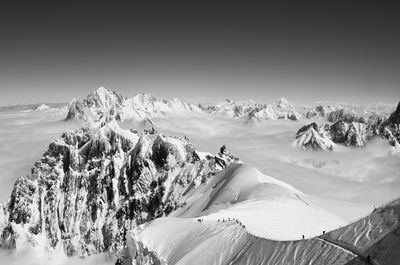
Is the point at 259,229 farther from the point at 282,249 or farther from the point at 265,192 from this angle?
the point at 265,192

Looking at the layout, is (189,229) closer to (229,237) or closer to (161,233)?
(161,233)

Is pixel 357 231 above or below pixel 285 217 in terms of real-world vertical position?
above

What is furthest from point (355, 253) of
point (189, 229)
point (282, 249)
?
point (189, 229)

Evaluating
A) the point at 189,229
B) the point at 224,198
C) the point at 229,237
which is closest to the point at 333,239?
the point at 229,237

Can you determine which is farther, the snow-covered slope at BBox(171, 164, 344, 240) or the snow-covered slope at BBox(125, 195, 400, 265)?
the snow-covered slope at BBox(171, 164, 344, 240)

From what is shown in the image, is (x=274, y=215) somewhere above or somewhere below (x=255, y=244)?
below

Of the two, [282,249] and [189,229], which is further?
[189,229]

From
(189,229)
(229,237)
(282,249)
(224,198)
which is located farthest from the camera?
(224,198)

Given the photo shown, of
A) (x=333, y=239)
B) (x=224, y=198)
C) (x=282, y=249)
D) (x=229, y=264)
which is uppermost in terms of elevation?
(x=333, y=239)

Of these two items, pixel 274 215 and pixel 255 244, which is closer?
pixel 255 244

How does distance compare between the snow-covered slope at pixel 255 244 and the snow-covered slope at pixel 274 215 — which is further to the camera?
the snow-covered slope at pixel 274 215

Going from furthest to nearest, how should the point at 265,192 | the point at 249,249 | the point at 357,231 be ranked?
1. the point at 265,192
2. the point at 249,249
3. the point at 357,231
